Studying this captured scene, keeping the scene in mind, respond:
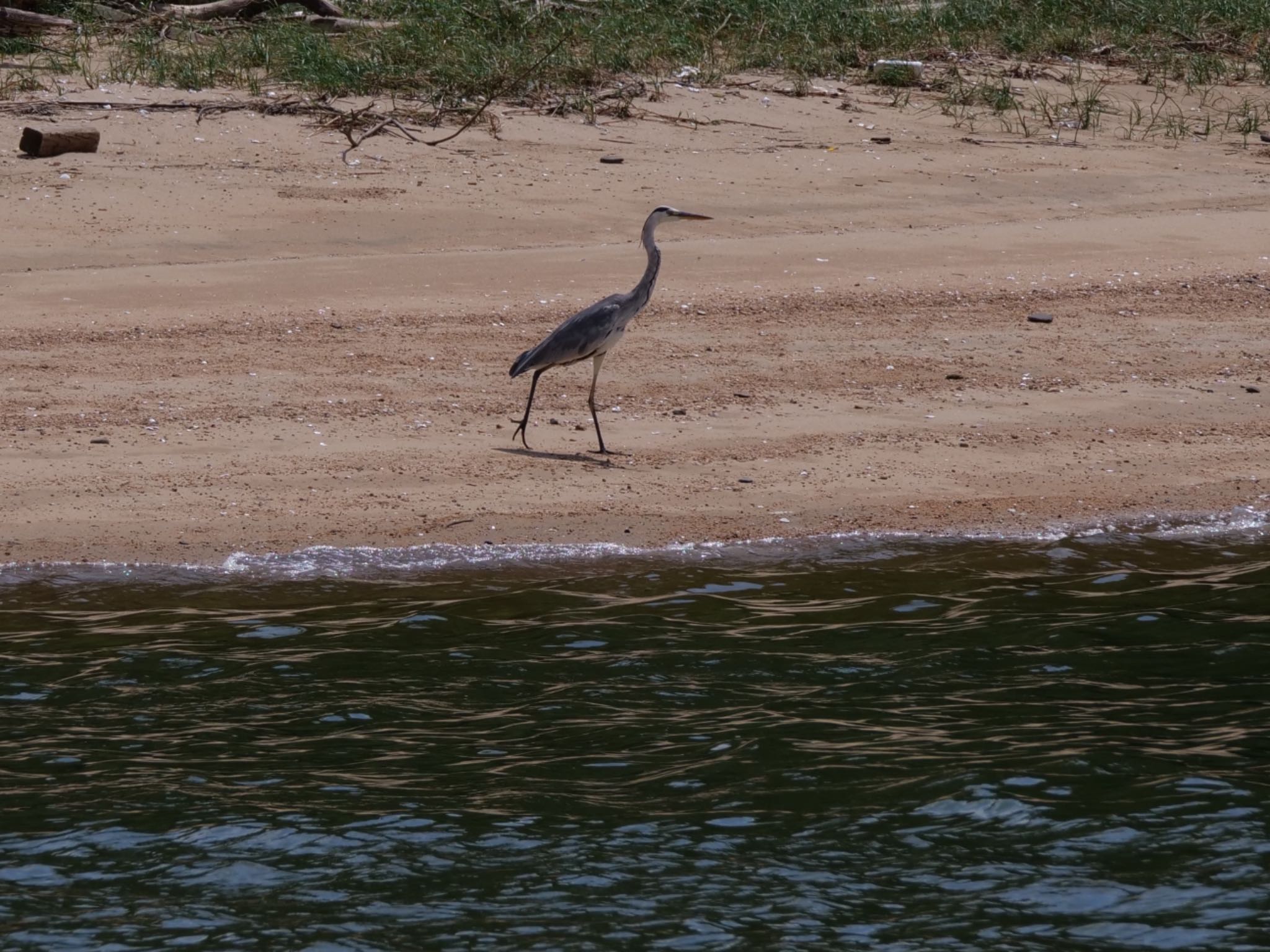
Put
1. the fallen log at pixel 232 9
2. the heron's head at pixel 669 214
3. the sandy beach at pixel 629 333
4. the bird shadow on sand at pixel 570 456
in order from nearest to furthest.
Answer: the sandy beach at pixel 629 333, the bird shadow on sand at pixel 570 456, the heron's head at pixel 669 214, the fallen log at pixel 232 9

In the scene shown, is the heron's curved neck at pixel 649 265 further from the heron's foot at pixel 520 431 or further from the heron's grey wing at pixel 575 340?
the heron's foot at pixel 520 431

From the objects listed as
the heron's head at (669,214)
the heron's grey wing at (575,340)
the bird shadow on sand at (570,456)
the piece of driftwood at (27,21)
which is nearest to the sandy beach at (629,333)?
the bird shadow on sand at (570,456)

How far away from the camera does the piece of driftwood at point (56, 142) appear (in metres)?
12.6

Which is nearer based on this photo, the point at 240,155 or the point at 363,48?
the point at 240,155

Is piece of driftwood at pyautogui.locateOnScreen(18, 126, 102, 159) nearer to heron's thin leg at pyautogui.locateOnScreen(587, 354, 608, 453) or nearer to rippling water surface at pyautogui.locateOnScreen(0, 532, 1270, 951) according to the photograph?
heron's thin leg at pyautogui.locateOnScreen(587, 354, 608, 453)

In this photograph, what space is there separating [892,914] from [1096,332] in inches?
261

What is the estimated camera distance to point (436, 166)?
1330 cm

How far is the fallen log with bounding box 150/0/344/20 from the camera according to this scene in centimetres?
1605

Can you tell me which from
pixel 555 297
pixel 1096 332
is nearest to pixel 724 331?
pixel 555 297

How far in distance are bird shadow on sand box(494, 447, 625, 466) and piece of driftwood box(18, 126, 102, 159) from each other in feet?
17.6

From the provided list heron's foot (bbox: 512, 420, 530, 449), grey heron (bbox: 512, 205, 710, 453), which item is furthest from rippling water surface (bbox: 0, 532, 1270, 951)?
grey heron (bbox: 512, 205, 710, 453)

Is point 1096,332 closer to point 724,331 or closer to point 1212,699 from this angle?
point 724,331

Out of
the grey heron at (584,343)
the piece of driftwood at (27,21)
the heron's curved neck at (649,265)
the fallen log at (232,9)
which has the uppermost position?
the fallen log at (232,9)

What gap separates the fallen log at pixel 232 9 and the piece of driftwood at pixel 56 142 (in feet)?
11.3
